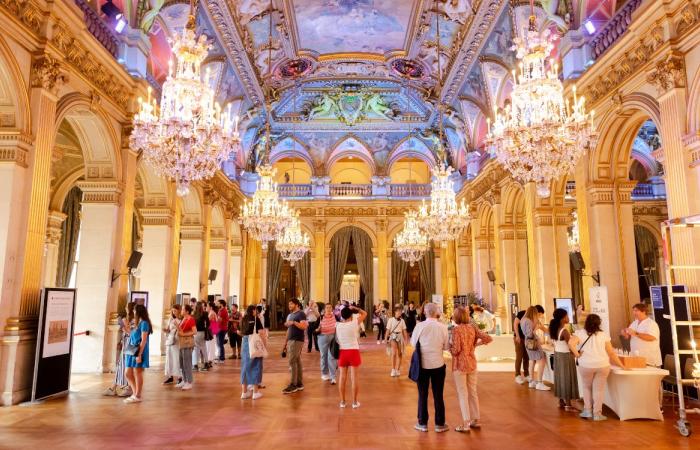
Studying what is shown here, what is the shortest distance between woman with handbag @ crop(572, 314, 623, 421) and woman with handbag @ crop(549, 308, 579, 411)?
0.40m

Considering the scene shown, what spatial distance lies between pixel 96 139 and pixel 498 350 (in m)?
9.30

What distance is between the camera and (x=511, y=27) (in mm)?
11438

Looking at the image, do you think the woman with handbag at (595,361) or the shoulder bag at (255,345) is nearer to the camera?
the woman with handbag at (595,361)

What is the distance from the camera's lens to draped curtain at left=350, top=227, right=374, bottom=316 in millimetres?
20891

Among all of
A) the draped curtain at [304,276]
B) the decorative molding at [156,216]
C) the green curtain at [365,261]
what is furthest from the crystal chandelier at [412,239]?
the decorative molding at [156,216]

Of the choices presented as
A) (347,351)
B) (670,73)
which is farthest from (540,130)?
(347,351)

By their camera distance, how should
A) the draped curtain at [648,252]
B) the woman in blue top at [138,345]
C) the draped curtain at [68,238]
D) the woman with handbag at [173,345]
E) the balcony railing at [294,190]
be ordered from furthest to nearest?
the balcony railing at [294,190] < the draped curtain at [648,252] < the draped curtain at [68,238] < the woman with handbag at [173,345] < the woman in blue top at [138,345]

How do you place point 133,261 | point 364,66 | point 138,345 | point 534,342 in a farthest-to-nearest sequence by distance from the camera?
point 364,66 < point 133,261 < point 534,342 < point 138,345

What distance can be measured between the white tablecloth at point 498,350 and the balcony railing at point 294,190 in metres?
12.2

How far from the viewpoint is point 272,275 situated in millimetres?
21281

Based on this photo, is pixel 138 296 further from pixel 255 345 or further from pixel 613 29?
pixel 613 29

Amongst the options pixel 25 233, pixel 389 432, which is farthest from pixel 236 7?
pixel 389 432

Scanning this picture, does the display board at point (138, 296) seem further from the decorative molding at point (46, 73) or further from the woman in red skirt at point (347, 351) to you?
the woman in red skirt at point (347, 351)

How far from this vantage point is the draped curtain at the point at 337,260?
20.9 metres
